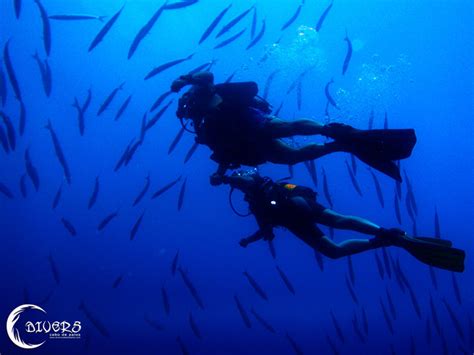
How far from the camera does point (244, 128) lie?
4496 millimetres

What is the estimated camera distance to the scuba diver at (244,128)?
4293 mm

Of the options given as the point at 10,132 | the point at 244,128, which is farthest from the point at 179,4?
the point at 244,128

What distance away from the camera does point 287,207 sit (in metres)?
4.62

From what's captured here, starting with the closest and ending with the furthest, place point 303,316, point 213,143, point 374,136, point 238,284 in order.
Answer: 1. point 374,136
2. point 213,143
3. point 303,316
4. point 238,284

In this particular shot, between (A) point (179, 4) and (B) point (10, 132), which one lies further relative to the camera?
(A) point (179, 4)

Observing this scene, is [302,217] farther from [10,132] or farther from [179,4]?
[179,4]


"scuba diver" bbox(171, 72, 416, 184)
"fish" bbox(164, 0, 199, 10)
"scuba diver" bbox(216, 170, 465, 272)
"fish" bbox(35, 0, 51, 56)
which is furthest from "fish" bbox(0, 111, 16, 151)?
"scuba diver" bbox(216, 170, 465, 272)

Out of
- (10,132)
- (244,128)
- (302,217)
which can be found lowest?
(302,217)

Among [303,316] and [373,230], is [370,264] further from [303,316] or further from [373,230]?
[373,230]

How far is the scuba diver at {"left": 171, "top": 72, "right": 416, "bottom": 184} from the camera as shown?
4293mm

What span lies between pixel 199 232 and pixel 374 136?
26.2 m

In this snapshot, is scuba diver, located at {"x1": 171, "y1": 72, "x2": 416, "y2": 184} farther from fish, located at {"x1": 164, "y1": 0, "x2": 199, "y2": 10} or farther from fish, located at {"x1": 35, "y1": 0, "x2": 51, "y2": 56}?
fish, located at {"x1": 164, "y1": 0, "x2": 199, "y2": 10}

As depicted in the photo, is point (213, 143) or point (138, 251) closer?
point (213, 143)

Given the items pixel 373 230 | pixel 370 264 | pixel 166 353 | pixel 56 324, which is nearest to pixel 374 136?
pixel 373 230
